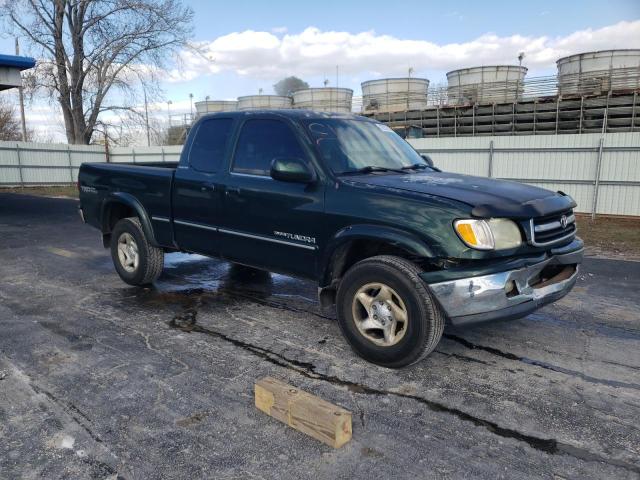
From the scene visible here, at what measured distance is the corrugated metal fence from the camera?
44.2 feet

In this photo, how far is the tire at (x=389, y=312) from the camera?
329 centimetres

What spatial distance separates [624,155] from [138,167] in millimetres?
13295

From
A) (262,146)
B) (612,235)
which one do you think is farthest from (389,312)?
(612,235)

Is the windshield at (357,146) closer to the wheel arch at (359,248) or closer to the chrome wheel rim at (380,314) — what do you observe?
the wheel arch at (359,248)

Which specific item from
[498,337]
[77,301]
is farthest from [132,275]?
[498,337]

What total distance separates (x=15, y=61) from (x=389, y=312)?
12662 mm

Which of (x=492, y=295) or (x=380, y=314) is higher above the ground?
(x=492, y=295)

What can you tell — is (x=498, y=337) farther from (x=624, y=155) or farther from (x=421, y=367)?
(x=624, y=155)

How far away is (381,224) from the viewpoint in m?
3.49

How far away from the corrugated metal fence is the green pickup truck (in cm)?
1143

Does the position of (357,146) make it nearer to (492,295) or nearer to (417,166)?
(417,166)

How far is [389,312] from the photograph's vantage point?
3498 millimetres

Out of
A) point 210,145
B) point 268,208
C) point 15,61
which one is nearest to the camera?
point 268,208

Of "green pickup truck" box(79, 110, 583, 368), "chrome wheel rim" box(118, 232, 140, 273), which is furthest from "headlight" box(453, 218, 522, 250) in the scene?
"chrome wheel rim" box(118, 232, 140, 273)
